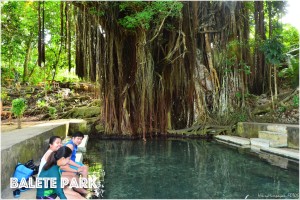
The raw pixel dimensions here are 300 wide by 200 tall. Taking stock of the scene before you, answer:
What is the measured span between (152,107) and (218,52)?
267 cm

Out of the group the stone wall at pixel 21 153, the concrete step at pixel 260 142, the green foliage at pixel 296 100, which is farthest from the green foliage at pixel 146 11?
the green foliage at pixel 296 100

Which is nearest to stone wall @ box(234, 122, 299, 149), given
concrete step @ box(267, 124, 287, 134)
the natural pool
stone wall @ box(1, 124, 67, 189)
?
concrete step @ box(267, 124, 287, 134)

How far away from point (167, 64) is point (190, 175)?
16.9 feet

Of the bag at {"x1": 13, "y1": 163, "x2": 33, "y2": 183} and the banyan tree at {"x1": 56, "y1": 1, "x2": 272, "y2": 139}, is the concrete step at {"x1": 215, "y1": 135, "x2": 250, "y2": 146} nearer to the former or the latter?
the banyan tree at {"x1": 56, "y1": 1, "x2": 272, "y2": 139}

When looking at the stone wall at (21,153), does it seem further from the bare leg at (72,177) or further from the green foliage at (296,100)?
the green foliage at (296,100)

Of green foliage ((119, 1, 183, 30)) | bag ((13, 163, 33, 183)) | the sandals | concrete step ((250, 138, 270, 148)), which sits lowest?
the sandals

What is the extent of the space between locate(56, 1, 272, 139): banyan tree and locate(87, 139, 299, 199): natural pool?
2.32 m

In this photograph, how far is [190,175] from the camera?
3.97 meters

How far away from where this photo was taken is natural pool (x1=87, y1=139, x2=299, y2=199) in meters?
3.21

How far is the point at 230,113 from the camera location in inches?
323

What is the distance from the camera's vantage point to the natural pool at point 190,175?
321cm

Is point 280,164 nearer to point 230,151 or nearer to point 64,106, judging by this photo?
point 230,151

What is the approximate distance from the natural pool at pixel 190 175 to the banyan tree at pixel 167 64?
2.32 metres

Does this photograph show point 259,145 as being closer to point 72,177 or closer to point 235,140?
point 235,140
